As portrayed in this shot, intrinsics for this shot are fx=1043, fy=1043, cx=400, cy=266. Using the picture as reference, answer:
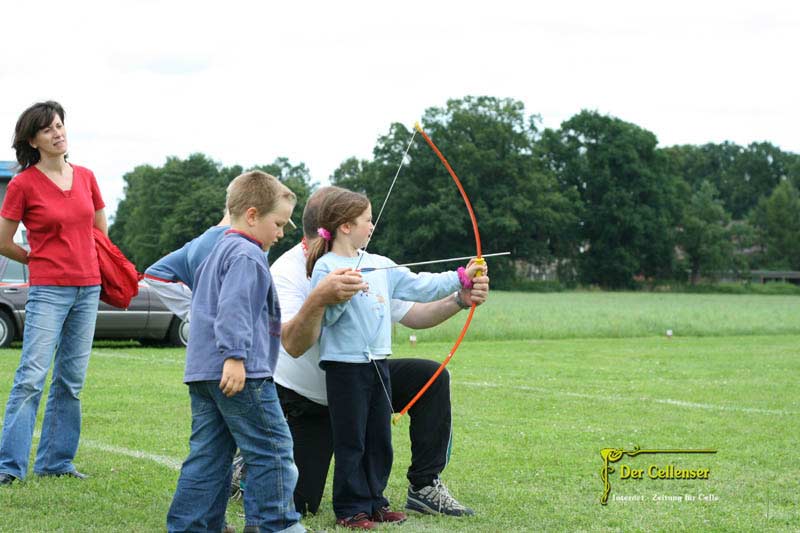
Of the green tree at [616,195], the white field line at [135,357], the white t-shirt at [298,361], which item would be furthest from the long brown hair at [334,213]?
the green tree at [616,195]

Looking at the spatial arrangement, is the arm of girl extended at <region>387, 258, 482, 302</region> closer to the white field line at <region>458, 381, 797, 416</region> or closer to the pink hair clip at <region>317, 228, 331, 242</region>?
the pink hair clip at <region>317, 228, 331, 242</region>

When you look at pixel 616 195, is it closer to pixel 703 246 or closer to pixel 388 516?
pixel 703 246

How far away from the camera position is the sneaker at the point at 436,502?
4.93 metres

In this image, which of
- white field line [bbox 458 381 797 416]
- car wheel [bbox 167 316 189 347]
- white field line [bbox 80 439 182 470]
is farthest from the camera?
car wheel [bbox 167 316 189 347]

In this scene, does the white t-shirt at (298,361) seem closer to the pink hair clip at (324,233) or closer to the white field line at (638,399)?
the pink hair clip at (324,233)

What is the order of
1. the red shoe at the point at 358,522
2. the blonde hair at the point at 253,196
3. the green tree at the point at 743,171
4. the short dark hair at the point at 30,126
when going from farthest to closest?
the green tree at the point at 743,171
the short dark hair at the point at 30,126
the red shoe at the point at 358,522
the blonde hair at the point at 253,196

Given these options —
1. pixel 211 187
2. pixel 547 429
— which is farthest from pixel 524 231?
pixel 547 429

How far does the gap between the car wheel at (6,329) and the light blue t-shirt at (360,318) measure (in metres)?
11.4

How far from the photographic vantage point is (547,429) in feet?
25.1

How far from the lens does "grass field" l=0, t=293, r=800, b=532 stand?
4828 mm

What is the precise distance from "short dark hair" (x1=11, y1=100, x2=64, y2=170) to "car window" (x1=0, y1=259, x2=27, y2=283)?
10.1 meters

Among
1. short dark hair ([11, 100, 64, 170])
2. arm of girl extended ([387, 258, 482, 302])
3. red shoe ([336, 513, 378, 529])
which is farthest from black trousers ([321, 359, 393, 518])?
short dark hair ([11, 100, 64, 170])

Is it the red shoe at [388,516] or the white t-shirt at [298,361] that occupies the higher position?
the white t-shirt at [298,361]

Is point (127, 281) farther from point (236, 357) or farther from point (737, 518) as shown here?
point (737, 518)
